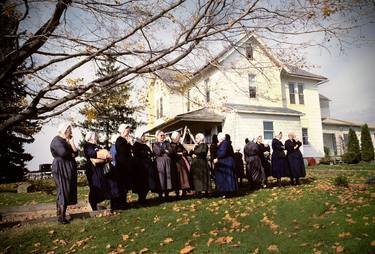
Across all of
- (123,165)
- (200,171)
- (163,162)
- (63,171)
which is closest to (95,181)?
(123,165)

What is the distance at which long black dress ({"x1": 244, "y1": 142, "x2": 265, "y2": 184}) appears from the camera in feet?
36.7

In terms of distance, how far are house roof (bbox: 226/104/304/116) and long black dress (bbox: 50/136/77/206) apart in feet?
56.5

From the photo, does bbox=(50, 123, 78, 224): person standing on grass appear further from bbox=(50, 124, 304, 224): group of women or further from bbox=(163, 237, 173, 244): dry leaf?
bbox=(163, 237, 173, 244): dry leaf

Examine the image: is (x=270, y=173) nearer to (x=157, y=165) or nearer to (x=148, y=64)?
(x=157, y=165)

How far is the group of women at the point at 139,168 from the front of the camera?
709cm

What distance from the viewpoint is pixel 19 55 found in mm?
8336

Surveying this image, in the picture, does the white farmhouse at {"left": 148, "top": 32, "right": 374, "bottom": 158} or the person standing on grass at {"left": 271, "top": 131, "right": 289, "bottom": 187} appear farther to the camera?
the white farmhouse at {"left": 148, "top": 32, "right": 374, "bottom": 158}

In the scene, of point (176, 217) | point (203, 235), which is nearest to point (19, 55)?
point (176, 217)

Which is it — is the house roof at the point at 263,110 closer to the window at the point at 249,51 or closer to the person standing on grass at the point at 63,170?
the window at the point at 249,51

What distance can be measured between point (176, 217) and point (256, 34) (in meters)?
5.02

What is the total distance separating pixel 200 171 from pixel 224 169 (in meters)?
0.77

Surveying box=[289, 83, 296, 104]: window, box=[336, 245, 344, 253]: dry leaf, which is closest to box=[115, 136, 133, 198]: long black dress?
box=[336, 245, 344, 253]: dry leaf

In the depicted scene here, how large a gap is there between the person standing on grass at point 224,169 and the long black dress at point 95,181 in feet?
11.5

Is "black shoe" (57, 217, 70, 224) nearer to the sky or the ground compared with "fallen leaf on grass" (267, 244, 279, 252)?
nearer to the sky
